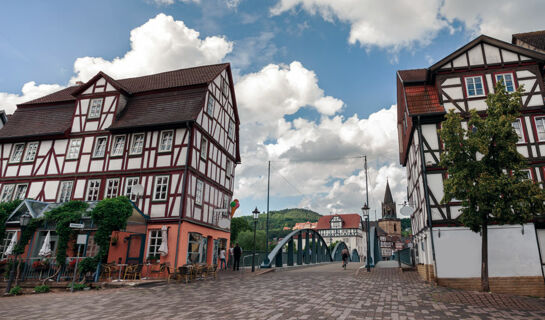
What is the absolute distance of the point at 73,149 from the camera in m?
22.2

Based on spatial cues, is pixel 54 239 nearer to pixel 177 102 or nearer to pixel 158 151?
pixel 158 151

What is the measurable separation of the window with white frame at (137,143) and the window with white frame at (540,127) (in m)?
21.5

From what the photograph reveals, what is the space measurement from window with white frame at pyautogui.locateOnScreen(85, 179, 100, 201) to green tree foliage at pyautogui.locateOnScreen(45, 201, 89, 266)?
3825 mm

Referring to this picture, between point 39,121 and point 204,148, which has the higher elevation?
point 39,121

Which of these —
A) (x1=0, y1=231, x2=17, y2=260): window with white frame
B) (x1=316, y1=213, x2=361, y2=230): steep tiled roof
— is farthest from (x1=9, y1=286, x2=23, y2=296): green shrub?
(x1=316, y1=213, x2=361, y2=230): steep tiled roof

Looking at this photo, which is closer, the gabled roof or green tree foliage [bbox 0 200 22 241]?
the gabled roof

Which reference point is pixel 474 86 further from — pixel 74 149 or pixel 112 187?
pixel 74 149

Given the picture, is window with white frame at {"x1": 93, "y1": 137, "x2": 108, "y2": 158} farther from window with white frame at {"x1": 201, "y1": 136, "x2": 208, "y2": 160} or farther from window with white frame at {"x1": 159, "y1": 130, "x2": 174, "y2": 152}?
window with white frame at {"x1": 201, "y1": 136, "x2": 208, "y2": 160}

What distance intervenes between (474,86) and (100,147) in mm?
22329

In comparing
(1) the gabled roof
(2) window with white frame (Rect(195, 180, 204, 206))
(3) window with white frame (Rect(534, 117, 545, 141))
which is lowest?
(2) window with white frame (Rect(195, 180, 204, 206))

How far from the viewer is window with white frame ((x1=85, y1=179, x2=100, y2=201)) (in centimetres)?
2067

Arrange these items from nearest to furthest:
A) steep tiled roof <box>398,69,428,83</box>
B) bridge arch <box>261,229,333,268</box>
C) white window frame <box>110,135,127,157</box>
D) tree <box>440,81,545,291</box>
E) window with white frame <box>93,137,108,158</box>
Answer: tree <box>440,81,545,291</box> < steep tiled roof <box>398,69,428,83</box> < white window frame <box>110,135,127,157</box> < window with white frame <box>93,137,108,158</box> < bridge arch <box>261,229,333,268</box>

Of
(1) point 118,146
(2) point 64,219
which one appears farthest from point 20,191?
(2) point 64,219

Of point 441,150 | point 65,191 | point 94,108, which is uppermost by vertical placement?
point 94,108
